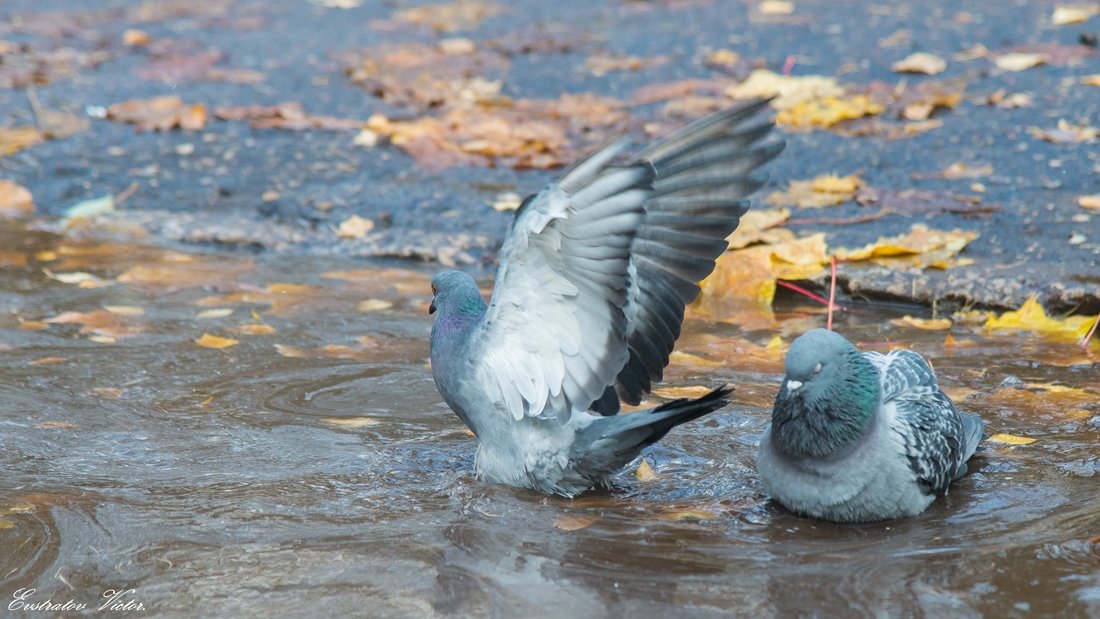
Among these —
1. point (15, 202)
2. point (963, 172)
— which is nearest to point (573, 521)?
point (963, 172)

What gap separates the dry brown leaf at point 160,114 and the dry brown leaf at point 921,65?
4.50 m

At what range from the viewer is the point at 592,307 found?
3354 mm

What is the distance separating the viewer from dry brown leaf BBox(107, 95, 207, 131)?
7.75 meters

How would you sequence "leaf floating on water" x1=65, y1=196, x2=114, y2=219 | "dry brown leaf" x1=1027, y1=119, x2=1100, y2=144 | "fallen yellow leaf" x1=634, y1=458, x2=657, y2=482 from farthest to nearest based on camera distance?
"leaf floating on water" x1=65, y1=196, x2=114, y2=219
"dry brown leaf" x1=1027, y1=119, x2=1100, y2=144
"fallen yellow leaf" x1=634, y1=458, x2=657, y2=482

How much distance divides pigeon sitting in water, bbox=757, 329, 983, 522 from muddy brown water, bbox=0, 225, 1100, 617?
8 cm

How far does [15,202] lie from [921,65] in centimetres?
554

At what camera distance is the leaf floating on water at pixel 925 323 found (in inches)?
194

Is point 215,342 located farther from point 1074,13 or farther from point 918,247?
point 1074,13

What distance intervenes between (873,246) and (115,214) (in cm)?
417

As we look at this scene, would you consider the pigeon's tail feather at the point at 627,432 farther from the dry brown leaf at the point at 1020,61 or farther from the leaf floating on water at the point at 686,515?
the dry brown leaf at the point at 1020,61

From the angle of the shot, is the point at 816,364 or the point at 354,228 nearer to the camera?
the point at 816,364

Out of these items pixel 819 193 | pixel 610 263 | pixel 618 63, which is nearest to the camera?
pixel 610 263

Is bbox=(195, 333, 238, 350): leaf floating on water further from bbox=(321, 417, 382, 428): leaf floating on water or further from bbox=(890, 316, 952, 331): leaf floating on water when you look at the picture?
bbox=(890, 316, 952, 331): leaf floating on water

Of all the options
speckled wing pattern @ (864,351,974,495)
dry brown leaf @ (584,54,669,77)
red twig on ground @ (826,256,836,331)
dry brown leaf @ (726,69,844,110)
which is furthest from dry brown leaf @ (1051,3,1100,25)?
speckled wing pattern @ (864,351,974,495)
